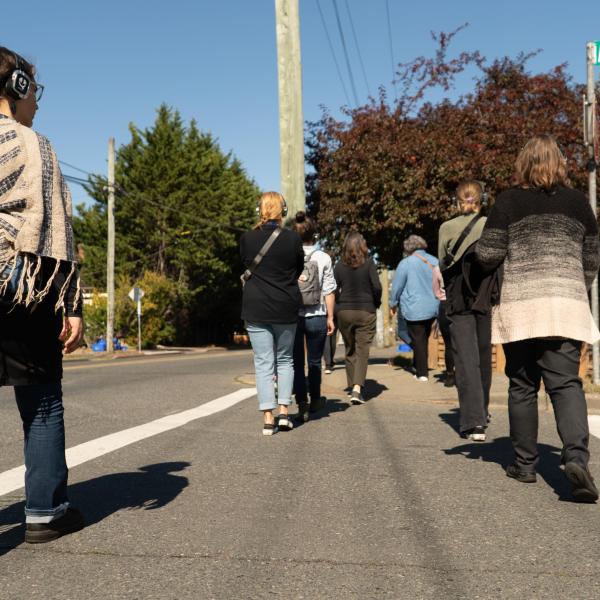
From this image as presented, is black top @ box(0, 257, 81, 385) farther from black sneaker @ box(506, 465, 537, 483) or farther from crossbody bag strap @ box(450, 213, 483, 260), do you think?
crossbody bag strap @ box(450, 213, 483, 260)

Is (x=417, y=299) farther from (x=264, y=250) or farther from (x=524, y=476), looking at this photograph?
(x=524, y=476)

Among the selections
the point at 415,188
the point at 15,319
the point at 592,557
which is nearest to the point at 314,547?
the point at 592,557

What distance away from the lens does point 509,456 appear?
209 inches

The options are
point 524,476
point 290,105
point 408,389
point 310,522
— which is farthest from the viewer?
point 290,105

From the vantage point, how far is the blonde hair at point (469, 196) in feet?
20.2

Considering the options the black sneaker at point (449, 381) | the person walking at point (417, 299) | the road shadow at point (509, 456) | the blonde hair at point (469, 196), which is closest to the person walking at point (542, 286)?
the road shadow at point (509, 456)

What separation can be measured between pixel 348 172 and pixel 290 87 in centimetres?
340

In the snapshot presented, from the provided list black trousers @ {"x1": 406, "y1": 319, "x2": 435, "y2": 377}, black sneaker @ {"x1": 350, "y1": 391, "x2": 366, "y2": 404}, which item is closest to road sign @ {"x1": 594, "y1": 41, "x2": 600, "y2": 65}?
black trousers @ {"x1": 406, "y1": 319, "x2": 435, "y2": 377}

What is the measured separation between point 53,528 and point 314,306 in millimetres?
4404

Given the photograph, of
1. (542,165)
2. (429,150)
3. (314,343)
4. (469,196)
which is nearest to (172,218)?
(429,150)

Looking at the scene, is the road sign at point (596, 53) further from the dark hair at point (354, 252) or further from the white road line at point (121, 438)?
the white road line at point (121, 438)

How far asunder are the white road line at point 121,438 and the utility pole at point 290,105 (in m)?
3.39

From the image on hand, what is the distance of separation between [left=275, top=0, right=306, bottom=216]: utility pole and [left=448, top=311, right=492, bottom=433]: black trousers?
16.1 feet

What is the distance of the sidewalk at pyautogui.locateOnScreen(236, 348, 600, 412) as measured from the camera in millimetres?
7828
